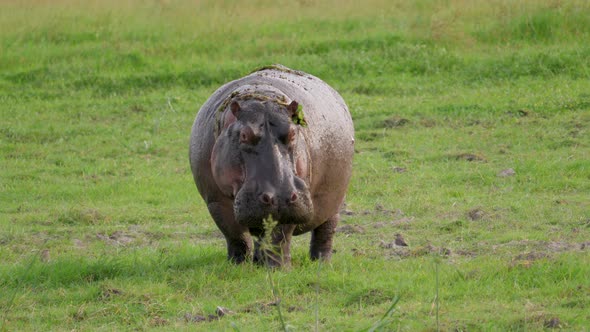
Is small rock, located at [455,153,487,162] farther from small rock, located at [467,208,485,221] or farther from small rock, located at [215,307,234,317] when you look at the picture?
small rock, located at [215,307,234,317]

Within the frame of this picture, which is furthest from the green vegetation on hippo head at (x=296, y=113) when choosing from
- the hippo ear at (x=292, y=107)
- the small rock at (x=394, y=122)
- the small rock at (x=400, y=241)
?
the small rock at (x=394, y=122)

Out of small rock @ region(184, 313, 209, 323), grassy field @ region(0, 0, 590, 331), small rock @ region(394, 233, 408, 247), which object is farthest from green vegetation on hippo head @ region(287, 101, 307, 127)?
small rock @ region(394, 233, 408, 247)

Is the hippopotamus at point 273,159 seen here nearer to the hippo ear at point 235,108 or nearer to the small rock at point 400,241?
the hippo ear at point 235,108

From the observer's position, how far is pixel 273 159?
18.9 feet

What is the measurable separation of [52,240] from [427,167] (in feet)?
12.9

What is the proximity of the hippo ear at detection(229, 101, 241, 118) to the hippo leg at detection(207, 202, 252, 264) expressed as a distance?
705 millimetres

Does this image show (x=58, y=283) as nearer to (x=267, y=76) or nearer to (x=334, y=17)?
(x=267, y=76)

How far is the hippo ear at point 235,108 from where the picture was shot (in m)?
6.06

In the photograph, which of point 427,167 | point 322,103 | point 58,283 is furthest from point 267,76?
point 427,167

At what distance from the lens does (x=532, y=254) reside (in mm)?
6777

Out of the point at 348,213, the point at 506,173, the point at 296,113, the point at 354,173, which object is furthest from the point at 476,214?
the point at 296,113

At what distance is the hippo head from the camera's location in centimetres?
572

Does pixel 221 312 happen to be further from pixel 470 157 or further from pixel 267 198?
pixel 470 157

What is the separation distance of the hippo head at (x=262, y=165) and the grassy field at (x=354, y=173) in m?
0.55
